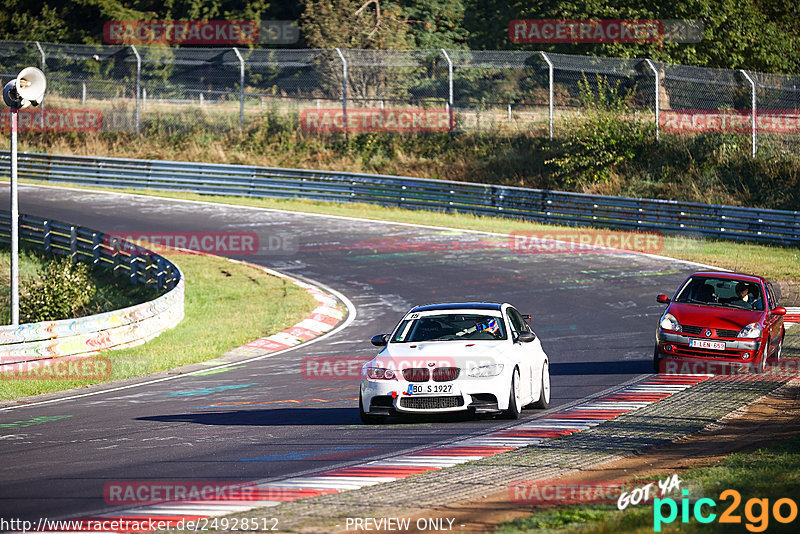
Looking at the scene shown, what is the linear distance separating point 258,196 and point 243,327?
18757 millimetres

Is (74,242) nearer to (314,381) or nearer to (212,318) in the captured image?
(212,318)

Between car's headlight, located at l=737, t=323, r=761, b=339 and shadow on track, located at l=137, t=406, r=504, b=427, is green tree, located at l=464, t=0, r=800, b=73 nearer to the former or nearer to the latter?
car's headlight, located at l=737, t=323, r=761, b=339

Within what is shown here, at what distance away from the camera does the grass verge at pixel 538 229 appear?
26.8 metres

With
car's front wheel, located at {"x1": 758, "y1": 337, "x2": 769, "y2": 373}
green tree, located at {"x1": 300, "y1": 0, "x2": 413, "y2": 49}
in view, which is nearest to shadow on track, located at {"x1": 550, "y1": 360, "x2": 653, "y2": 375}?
car's front wheel, located at {"x1": 758, "y1": 337, "x2": 769, "y2": 373}

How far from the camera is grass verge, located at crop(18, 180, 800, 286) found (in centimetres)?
2678

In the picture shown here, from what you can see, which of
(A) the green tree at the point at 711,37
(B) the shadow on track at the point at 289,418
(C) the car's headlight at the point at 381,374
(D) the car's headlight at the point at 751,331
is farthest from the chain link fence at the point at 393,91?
(C) the car's headlight at the point at 381,374

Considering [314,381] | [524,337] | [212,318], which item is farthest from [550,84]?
[524,337]

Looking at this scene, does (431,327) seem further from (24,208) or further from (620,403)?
(24,208)

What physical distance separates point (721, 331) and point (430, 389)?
5.96 m

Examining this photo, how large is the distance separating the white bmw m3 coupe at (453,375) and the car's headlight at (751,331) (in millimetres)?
4400

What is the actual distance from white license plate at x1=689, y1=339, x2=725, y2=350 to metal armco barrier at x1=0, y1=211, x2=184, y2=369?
9.88 meters

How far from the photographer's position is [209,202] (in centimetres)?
3803

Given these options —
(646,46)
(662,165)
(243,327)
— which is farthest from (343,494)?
(646,46)

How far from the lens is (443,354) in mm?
11906
